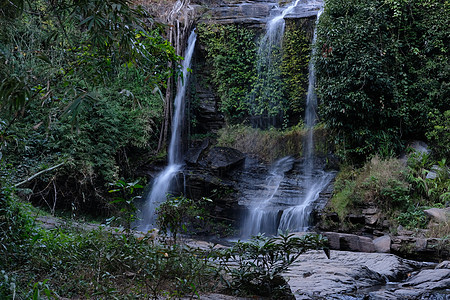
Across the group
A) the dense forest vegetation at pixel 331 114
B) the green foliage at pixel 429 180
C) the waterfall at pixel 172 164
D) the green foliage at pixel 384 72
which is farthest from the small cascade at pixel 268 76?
the green foliage at pixel 429 180

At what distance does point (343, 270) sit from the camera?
5.73m

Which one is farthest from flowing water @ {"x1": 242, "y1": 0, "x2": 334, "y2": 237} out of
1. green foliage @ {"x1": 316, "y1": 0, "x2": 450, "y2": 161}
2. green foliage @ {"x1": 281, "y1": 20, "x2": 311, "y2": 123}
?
green foliage @ {"x1": 316, "y1": 0, "x2": 450, "y2": 161}

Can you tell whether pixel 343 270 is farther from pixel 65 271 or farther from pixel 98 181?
pixel 98 181

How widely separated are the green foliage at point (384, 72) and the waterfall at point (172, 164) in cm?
524

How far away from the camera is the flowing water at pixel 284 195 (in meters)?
10.6

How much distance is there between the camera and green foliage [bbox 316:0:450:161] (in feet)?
36.9

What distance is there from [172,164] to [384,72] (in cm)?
838

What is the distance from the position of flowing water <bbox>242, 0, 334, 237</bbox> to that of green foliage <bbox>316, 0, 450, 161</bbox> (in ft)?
4.80

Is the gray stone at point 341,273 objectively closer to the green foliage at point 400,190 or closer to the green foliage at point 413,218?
the green foliage at point 413,218

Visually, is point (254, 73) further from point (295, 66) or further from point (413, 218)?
point (413, 218)

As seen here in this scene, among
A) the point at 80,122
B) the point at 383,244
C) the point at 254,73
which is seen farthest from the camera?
the point at 254,73

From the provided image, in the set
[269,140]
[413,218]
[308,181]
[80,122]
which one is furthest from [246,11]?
[80,122]

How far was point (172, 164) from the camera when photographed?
46.0ft

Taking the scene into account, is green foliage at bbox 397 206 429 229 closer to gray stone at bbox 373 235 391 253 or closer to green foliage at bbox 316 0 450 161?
gray stone at bbox 373 235 391 253
